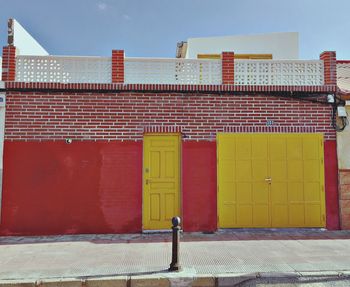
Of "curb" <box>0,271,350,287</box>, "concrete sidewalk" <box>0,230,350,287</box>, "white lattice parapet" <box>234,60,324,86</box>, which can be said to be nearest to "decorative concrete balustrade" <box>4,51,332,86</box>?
"white lattice parapet" <box>234,60,324,86</box>

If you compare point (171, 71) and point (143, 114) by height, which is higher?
point (171, 71)

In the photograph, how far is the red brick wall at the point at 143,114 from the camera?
7660 mm

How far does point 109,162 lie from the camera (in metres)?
7.71

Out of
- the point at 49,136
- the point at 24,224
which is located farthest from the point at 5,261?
the point at 49,136

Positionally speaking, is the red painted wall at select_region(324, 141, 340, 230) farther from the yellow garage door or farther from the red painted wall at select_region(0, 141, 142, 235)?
the red painted wall at select_region(0, 141, 142, 235)

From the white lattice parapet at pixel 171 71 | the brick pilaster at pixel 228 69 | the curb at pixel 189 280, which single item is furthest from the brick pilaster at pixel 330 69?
the curb at pixel 189 280

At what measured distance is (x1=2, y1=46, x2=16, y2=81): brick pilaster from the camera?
25.0 feet

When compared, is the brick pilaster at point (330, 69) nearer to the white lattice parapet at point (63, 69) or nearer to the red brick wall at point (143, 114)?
the red brick wall at point (143, 114)

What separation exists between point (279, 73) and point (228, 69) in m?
1.30

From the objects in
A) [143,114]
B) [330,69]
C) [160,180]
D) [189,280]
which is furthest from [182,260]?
[330,69]

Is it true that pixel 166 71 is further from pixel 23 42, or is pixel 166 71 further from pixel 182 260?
pixel 182 260

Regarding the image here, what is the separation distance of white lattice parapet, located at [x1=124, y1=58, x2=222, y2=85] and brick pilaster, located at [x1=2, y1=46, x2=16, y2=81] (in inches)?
101

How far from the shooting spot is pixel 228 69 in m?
8.01

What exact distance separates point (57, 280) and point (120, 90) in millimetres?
4435
